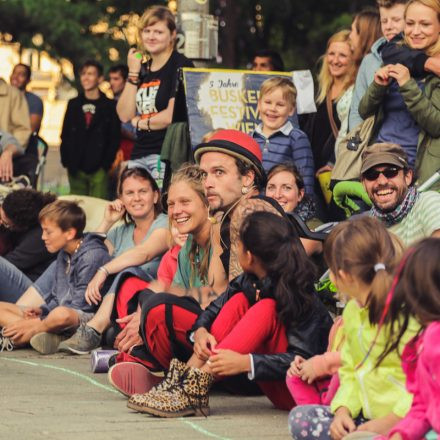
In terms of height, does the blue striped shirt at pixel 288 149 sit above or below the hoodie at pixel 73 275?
above

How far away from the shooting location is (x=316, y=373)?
5828mm

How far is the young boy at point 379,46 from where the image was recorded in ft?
28.6

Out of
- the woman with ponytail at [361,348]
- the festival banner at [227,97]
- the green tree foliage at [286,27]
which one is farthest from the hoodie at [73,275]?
the green tree foliage at [286,27]

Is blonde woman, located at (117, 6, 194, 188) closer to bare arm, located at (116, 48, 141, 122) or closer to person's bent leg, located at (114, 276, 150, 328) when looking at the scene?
bare arm, located at (116, 48, 141, 122)

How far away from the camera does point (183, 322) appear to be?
661 centimetres

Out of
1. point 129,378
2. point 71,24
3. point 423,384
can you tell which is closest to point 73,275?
point 129,378

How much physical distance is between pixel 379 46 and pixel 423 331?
14.3ft

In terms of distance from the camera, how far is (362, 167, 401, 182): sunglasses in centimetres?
702

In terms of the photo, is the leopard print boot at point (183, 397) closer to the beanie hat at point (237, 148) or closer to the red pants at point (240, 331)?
the red pants at point (240, 331)

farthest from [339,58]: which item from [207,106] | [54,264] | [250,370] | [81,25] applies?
[81,25]

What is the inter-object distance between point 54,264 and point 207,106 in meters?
1.85

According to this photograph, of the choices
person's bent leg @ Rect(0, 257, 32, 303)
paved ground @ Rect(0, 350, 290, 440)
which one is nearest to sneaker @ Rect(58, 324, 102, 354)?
paved ground @ Rect(0, 350, 290, 440)

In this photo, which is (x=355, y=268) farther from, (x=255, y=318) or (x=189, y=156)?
(x=189, y=156)

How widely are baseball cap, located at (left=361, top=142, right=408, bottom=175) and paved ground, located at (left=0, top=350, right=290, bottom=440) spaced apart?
54.7 inches
